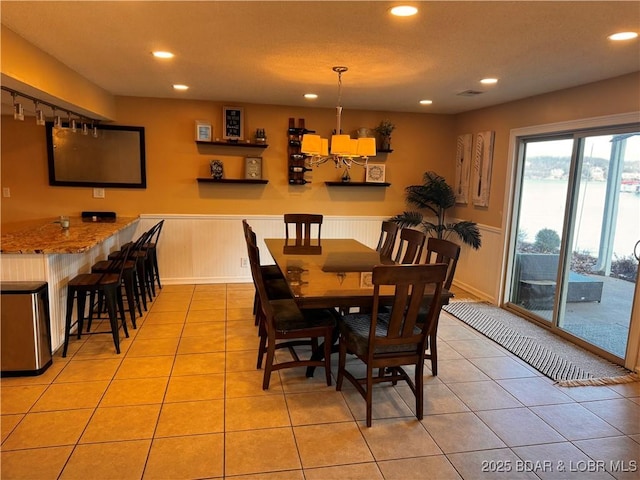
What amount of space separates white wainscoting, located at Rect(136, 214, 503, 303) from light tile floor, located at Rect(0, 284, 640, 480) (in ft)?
6.57

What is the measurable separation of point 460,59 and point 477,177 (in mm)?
2533

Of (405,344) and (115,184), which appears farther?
(115,184)

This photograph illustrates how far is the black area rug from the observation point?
321cm

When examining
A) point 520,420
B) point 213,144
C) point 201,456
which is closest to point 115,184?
point 213,144

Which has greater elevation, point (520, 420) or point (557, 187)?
point (557, 187)

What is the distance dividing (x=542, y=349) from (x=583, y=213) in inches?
51.5

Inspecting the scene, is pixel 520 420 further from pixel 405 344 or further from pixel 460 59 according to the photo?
pixel 460 59

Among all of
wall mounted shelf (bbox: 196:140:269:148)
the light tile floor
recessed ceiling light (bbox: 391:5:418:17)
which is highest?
recessed ceiling light (bbox: 391:5:418:17)

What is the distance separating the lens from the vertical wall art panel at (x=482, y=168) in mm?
5148

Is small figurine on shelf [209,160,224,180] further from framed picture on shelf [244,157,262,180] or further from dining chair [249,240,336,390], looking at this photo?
dining chair [249,240,336,390]

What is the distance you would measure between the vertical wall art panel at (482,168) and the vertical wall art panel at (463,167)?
15 centimetres

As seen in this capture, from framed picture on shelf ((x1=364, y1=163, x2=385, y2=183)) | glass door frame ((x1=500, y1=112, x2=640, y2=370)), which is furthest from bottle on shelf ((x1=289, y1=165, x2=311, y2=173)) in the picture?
glass door frame ((x1=500, y1=112, x2=640, y2=370))

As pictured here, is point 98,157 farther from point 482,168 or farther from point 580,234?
point 580,234

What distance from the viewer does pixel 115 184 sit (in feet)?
17.0
